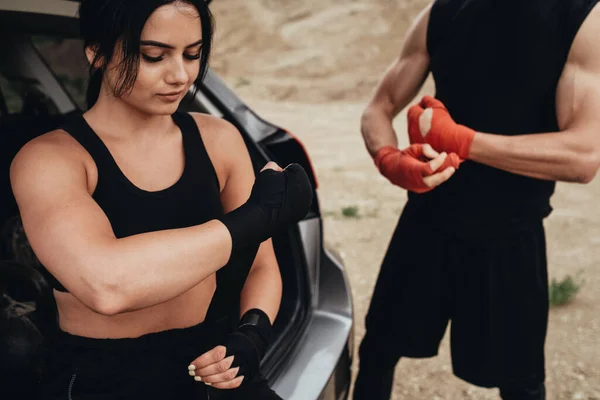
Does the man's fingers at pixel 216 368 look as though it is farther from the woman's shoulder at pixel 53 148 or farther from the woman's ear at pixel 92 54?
the woman's ear at pixel 92 54

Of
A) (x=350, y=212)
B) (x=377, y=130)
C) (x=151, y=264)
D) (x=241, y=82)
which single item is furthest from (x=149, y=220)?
(x=241, y=82)

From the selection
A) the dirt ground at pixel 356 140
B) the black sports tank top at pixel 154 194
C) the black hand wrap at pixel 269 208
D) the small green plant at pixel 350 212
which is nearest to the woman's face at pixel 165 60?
the black sports tank top at pixel 154 194

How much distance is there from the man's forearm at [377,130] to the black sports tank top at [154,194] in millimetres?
867

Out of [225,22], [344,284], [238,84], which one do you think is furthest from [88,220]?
[225,22]

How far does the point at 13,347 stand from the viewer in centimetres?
167

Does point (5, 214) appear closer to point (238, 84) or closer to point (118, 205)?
point (118, 205)

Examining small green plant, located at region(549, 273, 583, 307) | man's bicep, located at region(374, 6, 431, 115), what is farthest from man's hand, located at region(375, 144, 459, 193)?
small green plant, located at region(549, 273, 583, 307)

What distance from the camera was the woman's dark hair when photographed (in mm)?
1242

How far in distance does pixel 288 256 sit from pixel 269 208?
928mm

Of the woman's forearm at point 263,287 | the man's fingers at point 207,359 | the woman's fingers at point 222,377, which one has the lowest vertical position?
the woman's forearm at point 263,287

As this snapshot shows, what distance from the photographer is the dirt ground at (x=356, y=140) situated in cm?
310

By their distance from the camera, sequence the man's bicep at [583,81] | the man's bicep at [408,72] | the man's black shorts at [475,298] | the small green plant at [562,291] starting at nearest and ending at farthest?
the man's bicep at [583,81], the man's black shorts at [475,298], the man's bicep at [408,72], the small green plant at [562,291]

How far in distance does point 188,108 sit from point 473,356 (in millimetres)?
1318

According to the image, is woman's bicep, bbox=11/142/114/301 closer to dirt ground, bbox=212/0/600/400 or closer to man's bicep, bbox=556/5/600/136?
man's bicep, bbox=556/5/600/136
